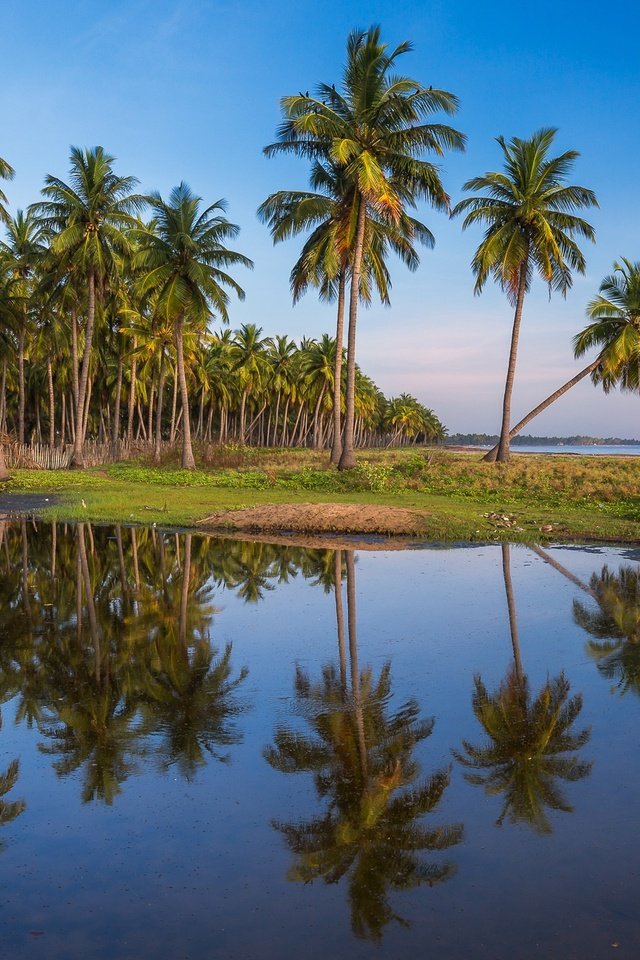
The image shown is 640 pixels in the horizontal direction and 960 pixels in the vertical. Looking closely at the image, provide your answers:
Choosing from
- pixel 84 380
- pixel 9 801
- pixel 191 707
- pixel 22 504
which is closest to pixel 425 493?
pixel 22 504

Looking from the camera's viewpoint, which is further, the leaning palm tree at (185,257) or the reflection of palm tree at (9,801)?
the leaning palm tree at (185,257)

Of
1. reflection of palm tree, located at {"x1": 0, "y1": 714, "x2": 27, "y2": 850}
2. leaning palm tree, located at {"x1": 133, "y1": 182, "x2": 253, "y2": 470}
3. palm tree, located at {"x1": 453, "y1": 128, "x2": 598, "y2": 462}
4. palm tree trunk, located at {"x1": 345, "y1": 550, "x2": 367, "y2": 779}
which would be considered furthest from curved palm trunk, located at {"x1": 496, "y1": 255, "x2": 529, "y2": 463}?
reflection of palm tree, located at {"x1": 0, "y1": 714, "x2": 27, "y2": 850}

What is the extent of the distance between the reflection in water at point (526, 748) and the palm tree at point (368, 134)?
20.1 meters

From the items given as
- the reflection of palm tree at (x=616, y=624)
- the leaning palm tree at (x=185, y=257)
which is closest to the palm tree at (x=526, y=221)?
the leaning palm tree at (x=185, y=257)

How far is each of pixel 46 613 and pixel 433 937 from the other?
276 inches

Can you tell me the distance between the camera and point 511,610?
9.96m

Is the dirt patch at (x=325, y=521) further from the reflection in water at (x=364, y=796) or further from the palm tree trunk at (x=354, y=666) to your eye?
the reflection in water at (x=364, y=796)

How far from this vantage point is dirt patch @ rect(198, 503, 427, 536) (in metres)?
17.0

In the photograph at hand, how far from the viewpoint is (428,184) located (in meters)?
27.6

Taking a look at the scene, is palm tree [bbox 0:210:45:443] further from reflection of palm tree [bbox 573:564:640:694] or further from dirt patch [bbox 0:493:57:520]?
reflection of palm tree [bbox 573:564:640:694]

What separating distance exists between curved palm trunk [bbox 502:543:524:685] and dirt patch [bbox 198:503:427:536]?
2469 millimetres

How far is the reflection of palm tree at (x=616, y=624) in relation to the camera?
7.46 metres

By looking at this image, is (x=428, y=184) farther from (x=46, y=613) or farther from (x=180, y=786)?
(x=180, y=786)

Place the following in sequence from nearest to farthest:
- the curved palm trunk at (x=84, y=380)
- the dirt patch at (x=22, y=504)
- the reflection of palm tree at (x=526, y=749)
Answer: the reflection of palm tree at (x=526, y=749) → the dirt patch at (x=22, y=504) → the curved palm trunk at (x=84, y=380)
